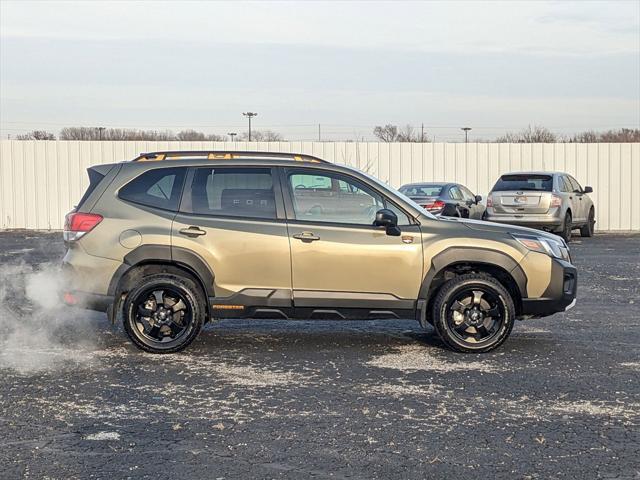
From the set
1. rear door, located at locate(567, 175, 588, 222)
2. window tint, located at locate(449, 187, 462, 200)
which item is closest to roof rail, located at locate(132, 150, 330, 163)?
window tint, located at locate(449, 187, 462, 200)

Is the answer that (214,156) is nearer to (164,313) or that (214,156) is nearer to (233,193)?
(233,193)

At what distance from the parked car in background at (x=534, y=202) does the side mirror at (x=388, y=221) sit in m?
12.4

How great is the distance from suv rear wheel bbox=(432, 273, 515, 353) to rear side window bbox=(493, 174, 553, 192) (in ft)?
41.0

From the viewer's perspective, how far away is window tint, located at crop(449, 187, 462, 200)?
21125 millimetres

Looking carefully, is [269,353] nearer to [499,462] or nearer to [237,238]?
[237,238]

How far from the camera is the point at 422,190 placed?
69.0 feet

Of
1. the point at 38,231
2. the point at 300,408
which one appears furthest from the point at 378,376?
the point at 38,231

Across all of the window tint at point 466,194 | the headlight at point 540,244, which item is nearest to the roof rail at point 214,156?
the headlight at point 540,244

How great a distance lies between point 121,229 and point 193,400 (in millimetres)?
2279

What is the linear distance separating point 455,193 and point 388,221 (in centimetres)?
1416

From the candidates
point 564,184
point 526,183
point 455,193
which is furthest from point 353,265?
point 455,193

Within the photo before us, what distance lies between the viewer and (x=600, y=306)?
34.4 ft

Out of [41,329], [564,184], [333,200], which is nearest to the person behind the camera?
[333,200]

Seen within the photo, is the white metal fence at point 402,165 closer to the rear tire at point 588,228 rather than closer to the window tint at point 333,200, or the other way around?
the rear tire at point 588,228
